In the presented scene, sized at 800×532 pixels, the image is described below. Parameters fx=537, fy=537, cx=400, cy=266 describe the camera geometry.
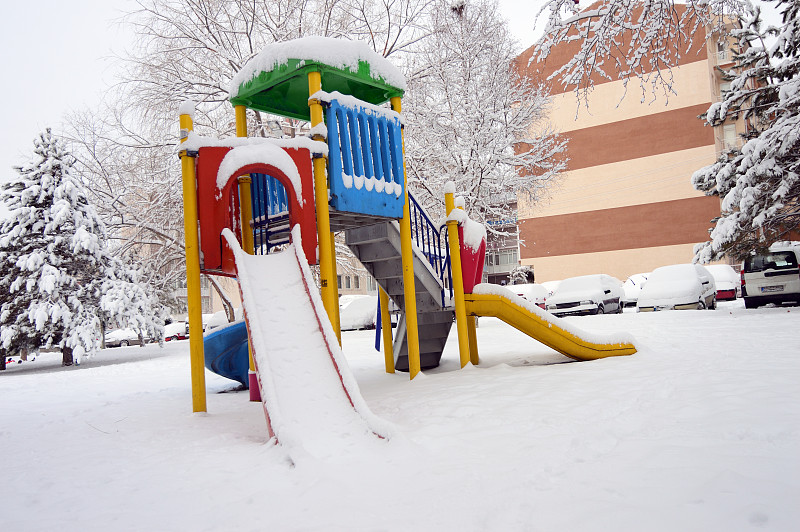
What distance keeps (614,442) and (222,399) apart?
4936 mm

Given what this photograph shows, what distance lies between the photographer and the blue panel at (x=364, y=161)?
568 centimetres

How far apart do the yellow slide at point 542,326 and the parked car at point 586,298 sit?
9557mm

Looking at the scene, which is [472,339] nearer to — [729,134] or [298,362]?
[298,362]

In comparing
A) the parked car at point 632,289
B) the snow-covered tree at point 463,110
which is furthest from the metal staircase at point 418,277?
the parked car at point 632,289

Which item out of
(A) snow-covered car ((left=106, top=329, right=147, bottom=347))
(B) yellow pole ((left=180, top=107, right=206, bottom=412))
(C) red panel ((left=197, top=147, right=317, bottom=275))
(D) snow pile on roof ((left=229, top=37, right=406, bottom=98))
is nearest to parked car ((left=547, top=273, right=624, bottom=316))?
(D) snow pile on roof ((left=229, top=37, right=406, bottom=98))

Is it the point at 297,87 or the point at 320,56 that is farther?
the point at 297,87

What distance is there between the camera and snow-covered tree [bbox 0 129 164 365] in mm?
12688

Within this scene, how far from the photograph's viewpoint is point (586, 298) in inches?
642

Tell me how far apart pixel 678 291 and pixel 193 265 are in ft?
46.6

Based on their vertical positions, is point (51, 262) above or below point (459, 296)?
above

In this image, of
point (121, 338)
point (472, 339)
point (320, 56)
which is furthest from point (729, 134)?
point (121, 338)

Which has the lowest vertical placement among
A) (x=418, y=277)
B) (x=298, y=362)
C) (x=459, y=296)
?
(x=298, y=362)

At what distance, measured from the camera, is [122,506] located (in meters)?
2.86

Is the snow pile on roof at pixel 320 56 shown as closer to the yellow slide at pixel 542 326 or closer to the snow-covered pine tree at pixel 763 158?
the yellow slide at pixel 542 326
